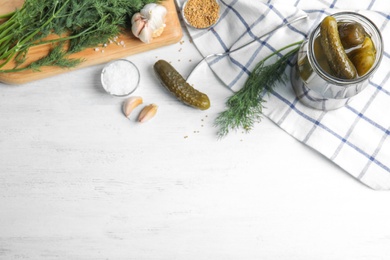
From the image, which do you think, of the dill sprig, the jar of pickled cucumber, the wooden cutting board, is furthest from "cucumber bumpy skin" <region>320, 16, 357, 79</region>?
the wooden cutting board

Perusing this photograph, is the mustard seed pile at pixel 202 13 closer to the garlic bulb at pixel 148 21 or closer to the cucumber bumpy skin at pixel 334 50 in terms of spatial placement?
the garlic bulb at pixel 148 21

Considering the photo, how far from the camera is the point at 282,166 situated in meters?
2.13

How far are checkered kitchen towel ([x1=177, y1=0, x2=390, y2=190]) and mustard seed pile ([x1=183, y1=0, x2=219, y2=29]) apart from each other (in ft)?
→ 0.19

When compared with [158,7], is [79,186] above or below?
below

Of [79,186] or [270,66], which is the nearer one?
[270,66]

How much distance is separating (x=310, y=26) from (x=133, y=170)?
97 cm

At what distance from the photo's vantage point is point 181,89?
6.76 feet

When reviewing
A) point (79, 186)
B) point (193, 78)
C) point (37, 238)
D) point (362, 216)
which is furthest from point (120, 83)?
point (362, 216)

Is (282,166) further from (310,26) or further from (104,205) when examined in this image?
(104,205)

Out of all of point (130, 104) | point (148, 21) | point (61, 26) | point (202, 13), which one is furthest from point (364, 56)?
point (61, 26)

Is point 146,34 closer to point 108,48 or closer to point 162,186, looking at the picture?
point 108,48

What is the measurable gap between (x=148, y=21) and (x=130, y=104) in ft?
1.17

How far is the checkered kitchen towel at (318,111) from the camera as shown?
204cm

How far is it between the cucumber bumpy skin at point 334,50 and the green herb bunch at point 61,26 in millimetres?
777
